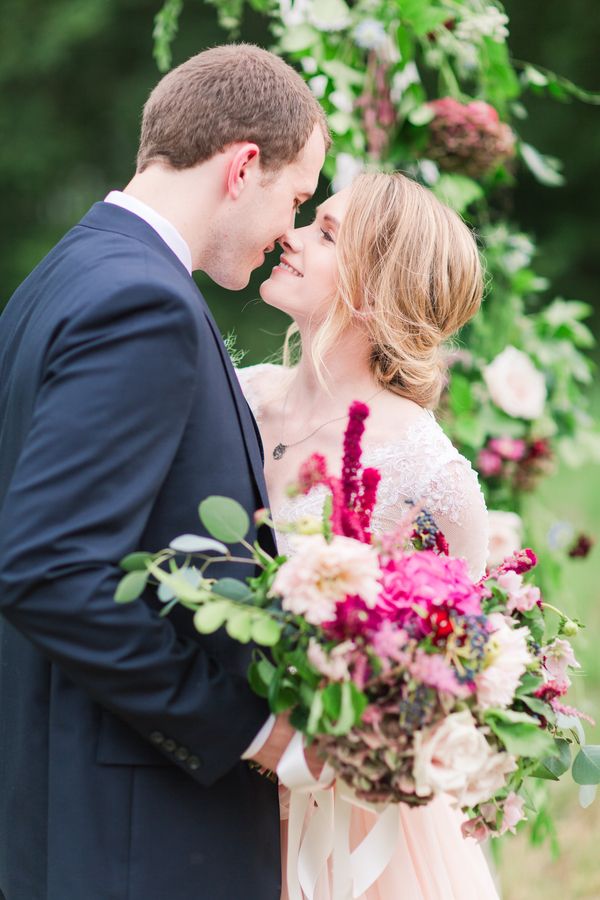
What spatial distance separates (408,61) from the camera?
10.6ft

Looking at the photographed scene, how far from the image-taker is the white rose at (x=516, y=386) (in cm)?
351

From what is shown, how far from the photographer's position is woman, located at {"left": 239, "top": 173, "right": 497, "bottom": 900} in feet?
8.23

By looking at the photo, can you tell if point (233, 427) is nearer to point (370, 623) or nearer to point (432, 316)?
point (370, 623)

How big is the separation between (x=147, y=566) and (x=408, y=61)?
2.21 meters

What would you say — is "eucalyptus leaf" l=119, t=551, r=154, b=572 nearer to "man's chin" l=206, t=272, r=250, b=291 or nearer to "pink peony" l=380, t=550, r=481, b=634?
"pink peony" l=380, t=550, r=481, b=634

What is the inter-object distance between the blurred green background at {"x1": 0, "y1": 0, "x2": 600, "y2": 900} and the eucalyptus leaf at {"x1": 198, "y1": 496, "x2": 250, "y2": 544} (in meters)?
11.4

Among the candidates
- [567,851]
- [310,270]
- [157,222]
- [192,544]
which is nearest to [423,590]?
[192,544]

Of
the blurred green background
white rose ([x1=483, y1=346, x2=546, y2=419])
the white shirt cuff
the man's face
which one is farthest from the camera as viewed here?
the blurred green background

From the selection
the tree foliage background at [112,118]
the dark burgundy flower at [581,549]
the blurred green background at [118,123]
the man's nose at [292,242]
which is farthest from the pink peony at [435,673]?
the tree foliage background at [112,118]

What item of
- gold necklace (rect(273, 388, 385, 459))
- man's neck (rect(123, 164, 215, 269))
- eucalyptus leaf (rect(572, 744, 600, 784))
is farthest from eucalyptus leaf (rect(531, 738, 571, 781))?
man's neck (rect(123, 164, 215, 269))

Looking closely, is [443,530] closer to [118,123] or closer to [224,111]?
[224,111]

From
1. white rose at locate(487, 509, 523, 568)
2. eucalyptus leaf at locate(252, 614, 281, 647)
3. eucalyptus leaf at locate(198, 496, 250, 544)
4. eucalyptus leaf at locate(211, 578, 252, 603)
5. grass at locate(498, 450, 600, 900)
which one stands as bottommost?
grass at locate(498, 450, 600, 900)

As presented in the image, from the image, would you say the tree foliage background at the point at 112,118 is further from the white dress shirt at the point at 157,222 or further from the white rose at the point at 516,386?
the white dress shirt at the point at 157,222

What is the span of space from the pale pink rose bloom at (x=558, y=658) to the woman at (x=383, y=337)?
1.90 feet
